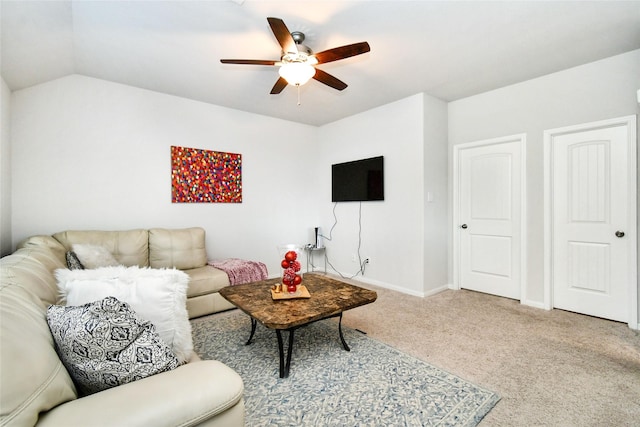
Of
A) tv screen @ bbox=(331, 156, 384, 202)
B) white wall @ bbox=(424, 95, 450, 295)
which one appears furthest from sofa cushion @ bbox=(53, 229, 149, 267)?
white wall @ bbox=(424, 95, 450, 295)

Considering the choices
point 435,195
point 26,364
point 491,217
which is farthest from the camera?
point 435,195

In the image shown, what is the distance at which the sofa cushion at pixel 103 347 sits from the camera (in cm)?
95

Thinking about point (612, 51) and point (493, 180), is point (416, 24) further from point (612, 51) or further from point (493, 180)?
point (493, 180)

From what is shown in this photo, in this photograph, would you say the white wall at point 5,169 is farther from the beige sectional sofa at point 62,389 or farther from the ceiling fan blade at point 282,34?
the ceiling fan blade at point 282,34

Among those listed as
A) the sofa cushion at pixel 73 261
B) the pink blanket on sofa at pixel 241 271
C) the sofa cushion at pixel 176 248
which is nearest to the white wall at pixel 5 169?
the sofa cushion at pixel 73 261

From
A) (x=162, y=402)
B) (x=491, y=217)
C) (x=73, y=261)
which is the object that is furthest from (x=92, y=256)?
(x=491, y=217)

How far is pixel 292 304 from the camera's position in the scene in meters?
2.11

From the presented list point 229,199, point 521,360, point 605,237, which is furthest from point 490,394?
point 229,199

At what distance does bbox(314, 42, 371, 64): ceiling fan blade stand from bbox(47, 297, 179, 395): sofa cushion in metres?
2.02

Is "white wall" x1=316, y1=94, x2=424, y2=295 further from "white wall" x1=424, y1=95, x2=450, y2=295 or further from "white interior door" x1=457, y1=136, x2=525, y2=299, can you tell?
"white interior door" x1=457, y1=136, x2=525, y2=299

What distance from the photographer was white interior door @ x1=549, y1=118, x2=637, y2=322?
284 centimetres

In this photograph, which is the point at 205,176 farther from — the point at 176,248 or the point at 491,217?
the point at 491,217

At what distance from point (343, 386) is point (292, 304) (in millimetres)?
610

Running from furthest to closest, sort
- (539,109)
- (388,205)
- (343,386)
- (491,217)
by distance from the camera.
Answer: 1. (388,205)
2. (491,217)
3. (539,109)
4. (343,386)
